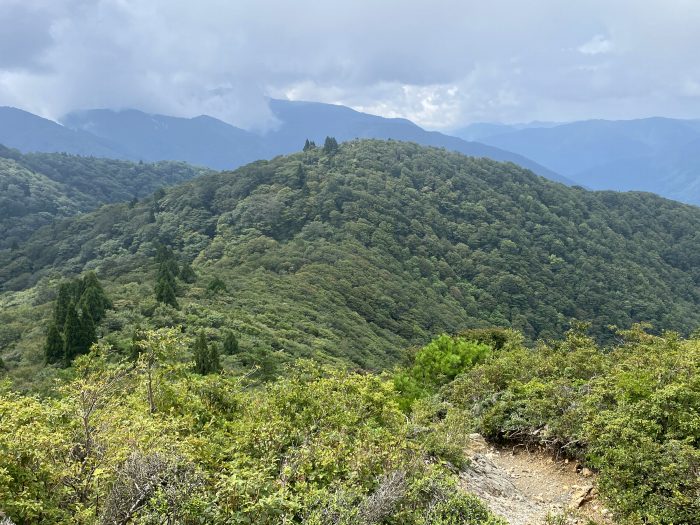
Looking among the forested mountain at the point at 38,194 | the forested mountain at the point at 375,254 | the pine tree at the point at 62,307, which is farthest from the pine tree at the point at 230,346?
the forested mountain at the point at 38,194

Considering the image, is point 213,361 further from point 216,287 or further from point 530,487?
point 216,287

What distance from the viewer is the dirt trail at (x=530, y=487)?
1043 centimetres

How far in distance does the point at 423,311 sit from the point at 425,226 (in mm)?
33963

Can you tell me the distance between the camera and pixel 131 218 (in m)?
108

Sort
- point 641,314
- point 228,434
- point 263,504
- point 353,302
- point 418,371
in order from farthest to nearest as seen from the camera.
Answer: point 641,314
point 353,302
point 418,371
point 228,434
point 263,504

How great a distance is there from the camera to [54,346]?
3422 centimetres

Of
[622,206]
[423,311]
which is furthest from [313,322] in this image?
[622,206]

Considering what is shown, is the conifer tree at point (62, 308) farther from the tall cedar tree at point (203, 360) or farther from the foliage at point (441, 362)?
the foliage at point (441, 362)

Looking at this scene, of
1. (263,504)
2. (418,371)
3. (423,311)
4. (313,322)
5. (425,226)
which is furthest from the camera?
(425,226)

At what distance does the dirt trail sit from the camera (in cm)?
1043

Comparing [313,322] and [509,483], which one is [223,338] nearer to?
[313,322]

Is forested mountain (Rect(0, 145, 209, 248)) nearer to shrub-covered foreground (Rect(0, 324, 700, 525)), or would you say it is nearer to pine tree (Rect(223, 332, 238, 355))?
pine tree (Rect(223, 332, 238, 355))

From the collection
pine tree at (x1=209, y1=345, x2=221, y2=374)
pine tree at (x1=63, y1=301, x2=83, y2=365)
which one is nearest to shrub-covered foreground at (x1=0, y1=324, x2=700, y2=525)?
pine tree at (x1=209, y1=345, x2=221, y2=374)

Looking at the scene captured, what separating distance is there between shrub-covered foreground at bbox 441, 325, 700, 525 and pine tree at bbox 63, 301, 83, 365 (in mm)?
25794
